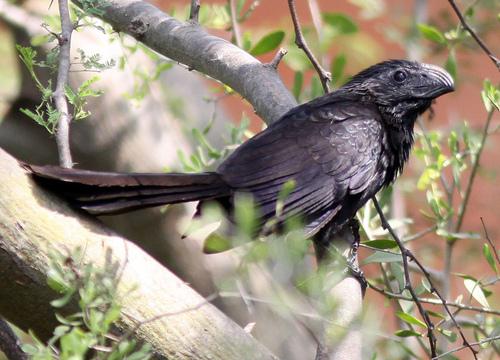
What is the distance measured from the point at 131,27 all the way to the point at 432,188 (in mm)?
1177

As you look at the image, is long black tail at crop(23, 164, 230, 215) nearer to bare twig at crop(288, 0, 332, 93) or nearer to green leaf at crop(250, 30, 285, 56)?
bare twig at crop(288, 0, 332, 93)

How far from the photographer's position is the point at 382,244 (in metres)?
2.66

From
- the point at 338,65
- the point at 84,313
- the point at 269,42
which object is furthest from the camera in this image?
the point at 338,65

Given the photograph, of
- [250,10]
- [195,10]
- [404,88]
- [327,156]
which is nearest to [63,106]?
[195,10]

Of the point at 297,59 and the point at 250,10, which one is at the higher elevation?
the point at 250,10

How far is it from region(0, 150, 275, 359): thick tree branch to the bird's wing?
0.65m

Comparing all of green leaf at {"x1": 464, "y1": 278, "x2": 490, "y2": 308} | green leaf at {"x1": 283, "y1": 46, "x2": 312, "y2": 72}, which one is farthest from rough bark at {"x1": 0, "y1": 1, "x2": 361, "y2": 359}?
green leaf at {"x1": 283, "y1": 46, "x2": 312, "y2": 72}

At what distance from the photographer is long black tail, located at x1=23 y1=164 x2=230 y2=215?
195cm

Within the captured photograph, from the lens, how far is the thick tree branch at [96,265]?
6.06ft

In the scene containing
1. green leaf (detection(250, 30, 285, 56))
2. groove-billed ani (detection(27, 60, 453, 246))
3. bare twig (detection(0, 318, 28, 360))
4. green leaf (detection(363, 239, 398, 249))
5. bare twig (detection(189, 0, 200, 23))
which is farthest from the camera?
green leaf (detection(250, 30, 285, 56))

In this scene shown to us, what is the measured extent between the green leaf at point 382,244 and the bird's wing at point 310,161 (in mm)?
173

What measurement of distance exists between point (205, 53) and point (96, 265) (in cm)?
108

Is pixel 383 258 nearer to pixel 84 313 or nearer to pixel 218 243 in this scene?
pixel 218 243

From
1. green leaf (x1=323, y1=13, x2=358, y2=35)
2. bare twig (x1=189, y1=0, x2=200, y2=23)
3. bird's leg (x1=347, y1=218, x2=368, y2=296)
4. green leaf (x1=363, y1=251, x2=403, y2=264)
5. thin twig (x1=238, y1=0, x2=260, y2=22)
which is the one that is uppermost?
bare twig (x1=189, y1=0, x2=200, y2=23)
